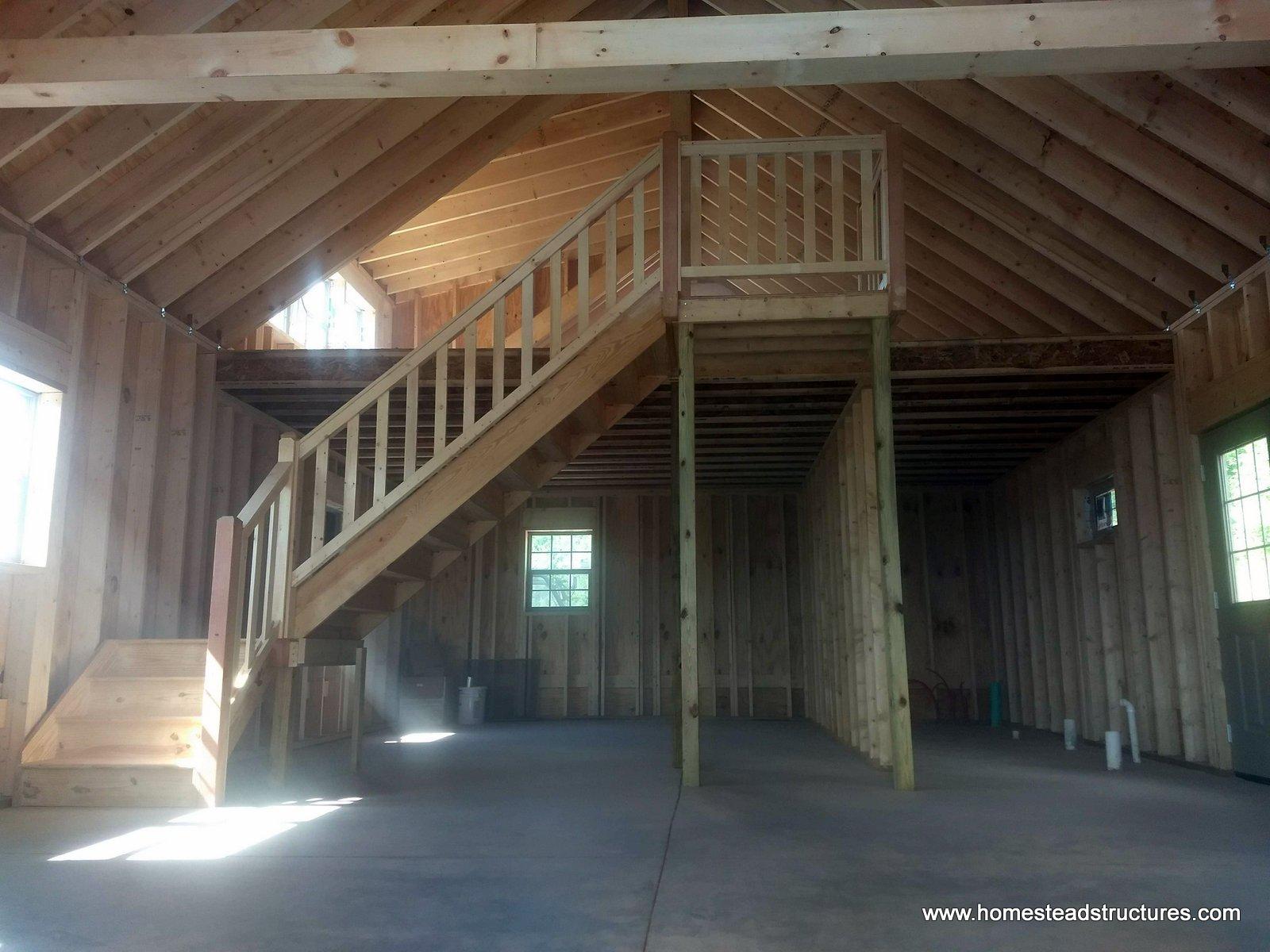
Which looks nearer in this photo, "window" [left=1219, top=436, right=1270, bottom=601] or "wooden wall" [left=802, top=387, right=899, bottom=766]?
"window" [left=1219, top=436, right=1270, bottom=601]

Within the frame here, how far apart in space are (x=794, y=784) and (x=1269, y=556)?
3395 mm

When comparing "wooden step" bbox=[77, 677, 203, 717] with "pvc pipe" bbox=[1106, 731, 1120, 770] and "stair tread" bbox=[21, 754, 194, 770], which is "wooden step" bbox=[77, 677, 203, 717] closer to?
"stair tread" bbox=[21, 754, 194, 770]

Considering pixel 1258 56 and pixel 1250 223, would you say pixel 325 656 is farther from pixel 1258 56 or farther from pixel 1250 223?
pixel 1250 223

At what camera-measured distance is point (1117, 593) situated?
8977 millimetres

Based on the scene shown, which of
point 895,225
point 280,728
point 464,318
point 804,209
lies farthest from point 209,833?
point 895,225

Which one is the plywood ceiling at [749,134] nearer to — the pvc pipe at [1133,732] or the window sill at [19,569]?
the window sill at [19,569]

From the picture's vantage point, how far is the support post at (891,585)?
597 centimetres

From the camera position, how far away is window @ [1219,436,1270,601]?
6.55 m

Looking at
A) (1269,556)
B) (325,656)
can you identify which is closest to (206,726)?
(325,656)

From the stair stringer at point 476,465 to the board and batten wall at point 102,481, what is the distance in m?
1.38

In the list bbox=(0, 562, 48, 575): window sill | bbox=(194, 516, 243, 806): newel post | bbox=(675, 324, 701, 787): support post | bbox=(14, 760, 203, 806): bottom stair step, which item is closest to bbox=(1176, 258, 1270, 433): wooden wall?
bbox=(675, 324, 701, 787): support post

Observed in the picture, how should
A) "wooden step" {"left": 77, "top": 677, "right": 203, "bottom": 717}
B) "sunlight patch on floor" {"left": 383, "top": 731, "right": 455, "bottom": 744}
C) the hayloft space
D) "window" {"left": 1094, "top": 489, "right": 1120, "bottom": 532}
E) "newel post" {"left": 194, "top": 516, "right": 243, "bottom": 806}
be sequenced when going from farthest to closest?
"sunlight patch on floor" {"left": 383, "top": 731, "right": 455, "bottom": 744}
"window" {"left": 1094, "top": 489, "right": 1120, "bottom": 532}
"wooden step" {"left": 77, "top": 677, "right": 203, "bottom": 717}
"newel post" {"left": 194, "top": 516, "right": 243, "bottom": 806}
the hayloft space

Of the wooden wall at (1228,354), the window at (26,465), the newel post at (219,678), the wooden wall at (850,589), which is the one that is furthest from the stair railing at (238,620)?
the wooden wall at (1228,354)

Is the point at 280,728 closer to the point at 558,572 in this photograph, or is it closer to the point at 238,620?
the point at 238,620
